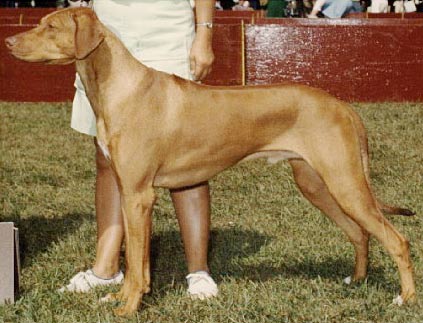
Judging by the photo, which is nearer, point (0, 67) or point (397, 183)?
point (397, 183)

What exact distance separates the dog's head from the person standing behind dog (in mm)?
469

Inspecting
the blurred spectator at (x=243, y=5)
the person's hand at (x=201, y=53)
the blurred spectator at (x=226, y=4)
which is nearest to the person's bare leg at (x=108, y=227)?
the person's hand at (x=201, y=53)

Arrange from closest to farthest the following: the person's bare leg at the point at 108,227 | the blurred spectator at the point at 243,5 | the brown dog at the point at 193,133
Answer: the brown dog at the point at 193,133
the person's bare leg at the point at 108,227
the blurred spectator at the point at 243,5

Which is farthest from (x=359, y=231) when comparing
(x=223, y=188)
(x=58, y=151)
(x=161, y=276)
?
(x=58, y=151)

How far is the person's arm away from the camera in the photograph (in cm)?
417

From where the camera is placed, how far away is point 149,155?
3830 mm

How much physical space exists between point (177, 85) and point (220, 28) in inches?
335

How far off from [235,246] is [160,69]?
1.45m

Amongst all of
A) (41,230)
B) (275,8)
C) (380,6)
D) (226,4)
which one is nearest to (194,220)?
(41,230)

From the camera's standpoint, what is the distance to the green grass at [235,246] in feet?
13.1

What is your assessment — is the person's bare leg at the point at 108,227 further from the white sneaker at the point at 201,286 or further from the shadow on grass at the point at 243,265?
the white sneaker at the point at 201,286

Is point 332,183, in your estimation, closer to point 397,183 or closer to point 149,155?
point 149,155

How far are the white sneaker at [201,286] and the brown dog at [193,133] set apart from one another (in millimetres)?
360

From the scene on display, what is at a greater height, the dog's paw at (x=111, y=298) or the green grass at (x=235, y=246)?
the dog's paw at (x=111, y=298)
